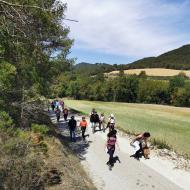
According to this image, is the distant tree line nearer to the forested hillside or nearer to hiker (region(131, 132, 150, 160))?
hiker (region(131, 132, 150, 160))

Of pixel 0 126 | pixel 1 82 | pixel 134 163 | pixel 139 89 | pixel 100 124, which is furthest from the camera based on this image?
pixel 139 89

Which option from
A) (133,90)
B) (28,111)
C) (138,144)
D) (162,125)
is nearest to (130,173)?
(138,144)

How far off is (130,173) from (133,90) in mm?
108988

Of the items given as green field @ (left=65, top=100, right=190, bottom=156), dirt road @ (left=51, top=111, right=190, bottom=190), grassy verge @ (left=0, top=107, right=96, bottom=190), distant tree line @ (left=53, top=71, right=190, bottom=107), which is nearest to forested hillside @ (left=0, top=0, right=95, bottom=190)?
grassy verge @ (left=0, top=107, right=96, bottom=190)

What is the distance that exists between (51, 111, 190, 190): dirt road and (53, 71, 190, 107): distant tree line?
3553 inches

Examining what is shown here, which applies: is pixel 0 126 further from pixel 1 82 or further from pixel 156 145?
pixel 156 145

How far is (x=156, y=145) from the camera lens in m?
25.1

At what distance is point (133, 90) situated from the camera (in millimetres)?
126938

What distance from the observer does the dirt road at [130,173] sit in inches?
657

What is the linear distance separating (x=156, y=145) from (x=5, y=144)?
14825 mm

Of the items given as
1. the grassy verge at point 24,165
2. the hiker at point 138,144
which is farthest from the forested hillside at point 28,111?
the hiker at point 138,144

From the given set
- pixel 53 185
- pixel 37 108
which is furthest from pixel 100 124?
pixel 53 185

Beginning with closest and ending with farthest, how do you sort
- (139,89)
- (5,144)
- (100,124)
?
(5,144)
(100,124)
(139,89)

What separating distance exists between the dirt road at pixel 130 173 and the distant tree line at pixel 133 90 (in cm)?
9024
